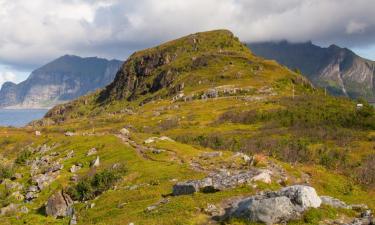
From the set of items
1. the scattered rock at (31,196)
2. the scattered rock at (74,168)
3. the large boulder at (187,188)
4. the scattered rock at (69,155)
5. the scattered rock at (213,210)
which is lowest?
the scattered rock at (31,196)

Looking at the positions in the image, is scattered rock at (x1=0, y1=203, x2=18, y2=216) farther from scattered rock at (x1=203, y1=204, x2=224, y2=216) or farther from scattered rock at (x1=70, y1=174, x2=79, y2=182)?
scattered rock at (x1=203, y1=204, x2=224, y2=216)

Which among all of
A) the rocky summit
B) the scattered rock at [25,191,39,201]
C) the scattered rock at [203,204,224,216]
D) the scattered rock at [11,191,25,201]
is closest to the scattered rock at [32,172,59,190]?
the rocky summit

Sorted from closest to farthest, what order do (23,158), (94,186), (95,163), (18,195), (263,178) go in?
1. (263,178)
2. (94,186)
3. (18,195)
4. (95,163)
5. (23,158)

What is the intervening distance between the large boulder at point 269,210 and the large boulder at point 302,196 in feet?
2.15

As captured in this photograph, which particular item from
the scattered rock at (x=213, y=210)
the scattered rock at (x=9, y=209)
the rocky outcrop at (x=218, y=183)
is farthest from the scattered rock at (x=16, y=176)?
the scattered rock at (x=213, y=210)

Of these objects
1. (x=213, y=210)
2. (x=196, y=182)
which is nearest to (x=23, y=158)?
(x=196, y=182)

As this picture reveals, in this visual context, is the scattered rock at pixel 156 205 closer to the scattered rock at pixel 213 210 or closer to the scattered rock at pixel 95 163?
the scattered rock at pixel 213 210

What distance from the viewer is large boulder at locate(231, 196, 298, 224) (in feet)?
88.8

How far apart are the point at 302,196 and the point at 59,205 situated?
34.5m

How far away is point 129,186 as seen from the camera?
52312mm

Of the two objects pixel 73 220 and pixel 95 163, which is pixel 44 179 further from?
pixel 73 220

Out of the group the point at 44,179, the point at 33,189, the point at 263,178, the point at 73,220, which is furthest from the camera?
the point at 44,179

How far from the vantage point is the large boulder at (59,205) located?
51781 millimetres

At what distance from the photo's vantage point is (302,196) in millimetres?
27984
